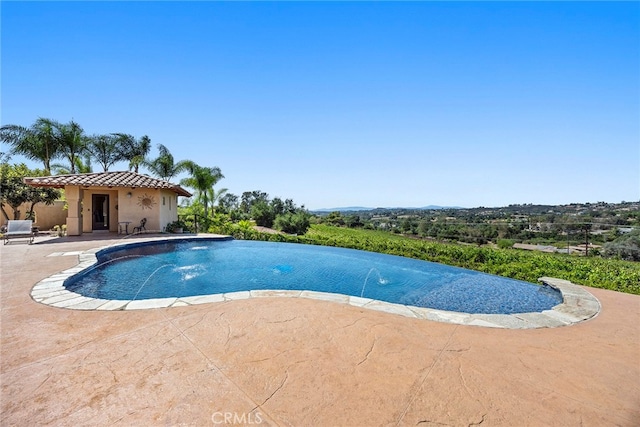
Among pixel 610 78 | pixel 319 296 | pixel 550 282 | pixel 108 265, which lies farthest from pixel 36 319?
pixel 610 78

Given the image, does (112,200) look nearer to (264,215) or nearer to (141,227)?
(141,227)

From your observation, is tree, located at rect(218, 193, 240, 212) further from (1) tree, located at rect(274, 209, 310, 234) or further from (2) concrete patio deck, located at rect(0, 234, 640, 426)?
(2) concrete patio deck, located at rect(0, 234, 640, 426)

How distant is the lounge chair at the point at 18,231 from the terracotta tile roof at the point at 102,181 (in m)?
1.89

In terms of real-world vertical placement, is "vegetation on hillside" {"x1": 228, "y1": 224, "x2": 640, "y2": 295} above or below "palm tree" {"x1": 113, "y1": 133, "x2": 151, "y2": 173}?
below

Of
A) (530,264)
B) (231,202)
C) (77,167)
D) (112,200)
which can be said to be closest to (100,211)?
(112,200)

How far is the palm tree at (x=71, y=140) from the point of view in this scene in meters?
22.2

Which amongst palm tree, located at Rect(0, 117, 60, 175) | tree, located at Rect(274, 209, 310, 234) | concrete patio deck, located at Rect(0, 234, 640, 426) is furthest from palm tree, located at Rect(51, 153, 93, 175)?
concrete patio deck, located at Rect(0, 234, 640, 426)

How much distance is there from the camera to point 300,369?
3008 mm

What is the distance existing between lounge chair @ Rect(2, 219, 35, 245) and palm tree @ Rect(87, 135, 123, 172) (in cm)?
1679

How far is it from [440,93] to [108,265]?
15622 millimetres

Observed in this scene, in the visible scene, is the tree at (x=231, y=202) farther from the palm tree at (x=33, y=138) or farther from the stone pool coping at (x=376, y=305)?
the stone pool coping at (x=376, y=305)

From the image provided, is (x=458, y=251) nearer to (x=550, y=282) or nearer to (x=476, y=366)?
(x=550, y=282)

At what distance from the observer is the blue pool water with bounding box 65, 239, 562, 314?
22.3 feet

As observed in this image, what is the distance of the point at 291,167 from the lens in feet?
88.3
